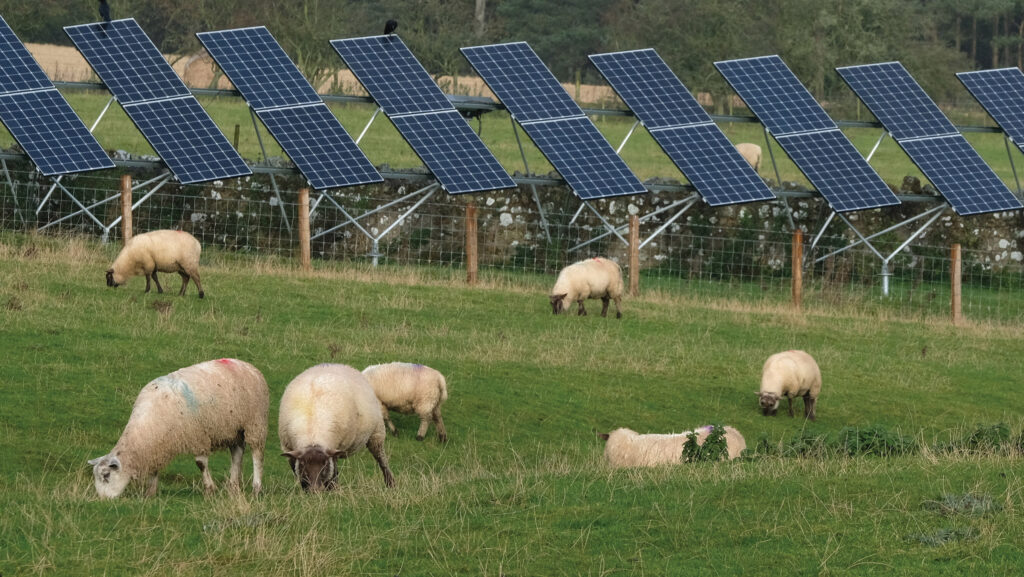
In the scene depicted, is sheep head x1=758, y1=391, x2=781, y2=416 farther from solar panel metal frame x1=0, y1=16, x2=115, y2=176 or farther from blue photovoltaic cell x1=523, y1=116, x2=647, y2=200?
solar panel metal frame x1=0, y1=16, x2=115, y2=176

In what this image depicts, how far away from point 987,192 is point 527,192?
28.1ft

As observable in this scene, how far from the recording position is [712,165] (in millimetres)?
30750

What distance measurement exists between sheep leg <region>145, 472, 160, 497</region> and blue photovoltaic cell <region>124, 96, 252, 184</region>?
14.5 m

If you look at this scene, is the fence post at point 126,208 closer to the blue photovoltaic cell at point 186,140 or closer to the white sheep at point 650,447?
the blue photovoltaic cell at point 186,140

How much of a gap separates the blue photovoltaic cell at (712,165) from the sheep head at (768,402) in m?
10.4

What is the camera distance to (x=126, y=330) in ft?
64.8

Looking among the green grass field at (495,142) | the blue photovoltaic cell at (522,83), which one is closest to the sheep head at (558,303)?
the blue photovoltaic cell at (522,83)

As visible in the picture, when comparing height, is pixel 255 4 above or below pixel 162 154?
above

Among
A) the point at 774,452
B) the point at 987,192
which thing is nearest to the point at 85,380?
the point at 774,452

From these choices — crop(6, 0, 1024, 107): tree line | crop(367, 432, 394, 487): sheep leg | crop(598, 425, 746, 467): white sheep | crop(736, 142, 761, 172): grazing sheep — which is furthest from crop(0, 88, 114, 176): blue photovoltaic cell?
crop(6, 0, 1024, 107): tree line

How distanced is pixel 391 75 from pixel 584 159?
4.10 meters

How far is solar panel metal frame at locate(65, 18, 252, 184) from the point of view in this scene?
90.7 feet

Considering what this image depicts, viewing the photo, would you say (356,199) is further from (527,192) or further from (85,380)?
(85,380)

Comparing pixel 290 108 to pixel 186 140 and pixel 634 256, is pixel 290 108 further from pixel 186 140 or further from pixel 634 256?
pixel 634 256
